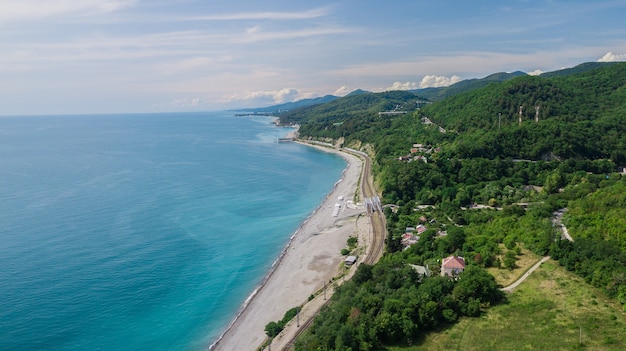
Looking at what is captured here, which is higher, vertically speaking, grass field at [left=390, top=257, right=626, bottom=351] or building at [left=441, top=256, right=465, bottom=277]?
building at [left=441, top=256, right=465, bottom=277]

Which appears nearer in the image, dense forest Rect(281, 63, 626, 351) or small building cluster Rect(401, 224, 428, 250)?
dense forest Rect(281, 63, 626, 351)

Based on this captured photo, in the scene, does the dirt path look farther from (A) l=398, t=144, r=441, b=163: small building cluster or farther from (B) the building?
(A) l=398, t=144, r=441, b=163: small building cluster

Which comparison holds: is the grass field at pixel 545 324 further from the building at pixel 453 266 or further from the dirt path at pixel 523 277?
the building at pixel 453 266

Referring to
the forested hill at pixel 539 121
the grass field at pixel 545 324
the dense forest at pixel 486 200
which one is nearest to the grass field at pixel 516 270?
the dense forest at pixel 486 200

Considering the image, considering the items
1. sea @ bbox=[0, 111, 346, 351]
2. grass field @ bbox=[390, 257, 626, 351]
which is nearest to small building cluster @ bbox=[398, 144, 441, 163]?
sea @ bbox=[0, 111, 346, 351]

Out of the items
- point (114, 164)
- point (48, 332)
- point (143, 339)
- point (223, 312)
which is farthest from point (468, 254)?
point (114, 164)

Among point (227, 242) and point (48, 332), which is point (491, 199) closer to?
point (227, 242)
